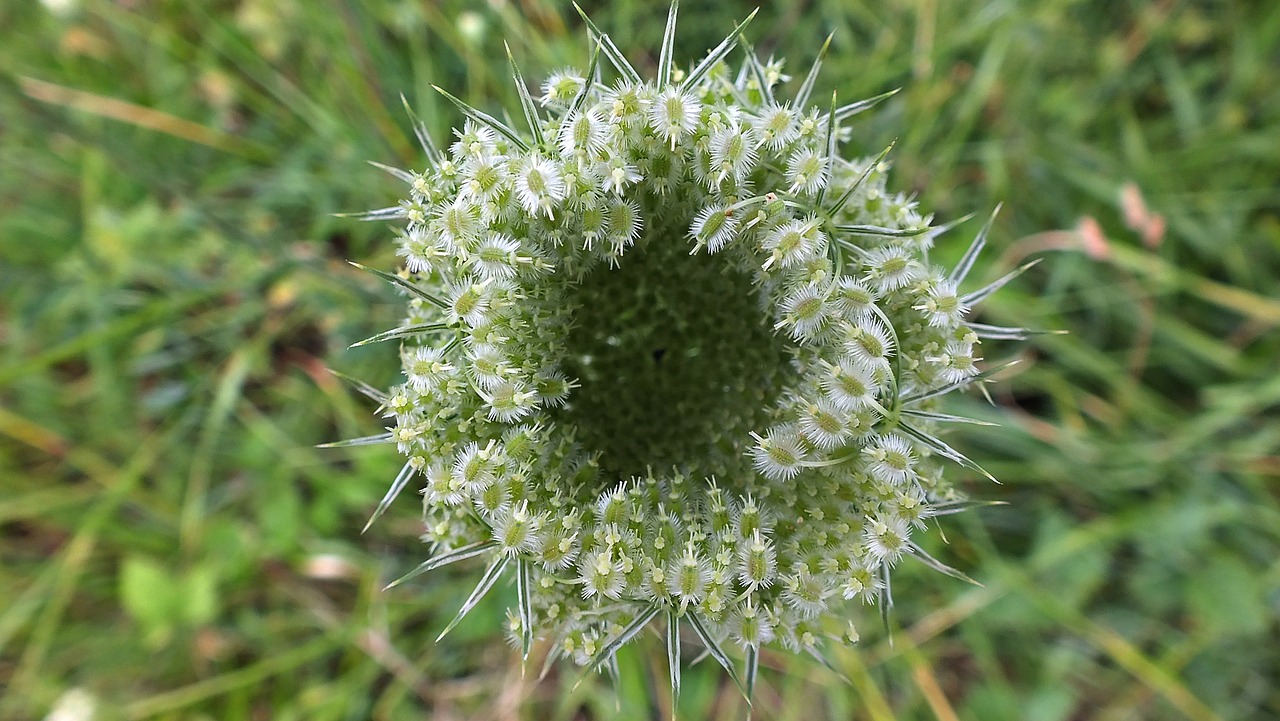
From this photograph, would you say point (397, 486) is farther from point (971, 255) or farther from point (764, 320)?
point (971, 255)

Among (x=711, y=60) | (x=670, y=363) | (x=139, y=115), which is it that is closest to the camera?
(x=711, y=60)

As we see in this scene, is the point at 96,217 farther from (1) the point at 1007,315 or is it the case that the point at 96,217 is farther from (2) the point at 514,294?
(1) the point at 1007,315

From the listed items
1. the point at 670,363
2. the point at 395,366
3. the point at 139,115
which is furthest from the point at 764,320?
the point at 139,115

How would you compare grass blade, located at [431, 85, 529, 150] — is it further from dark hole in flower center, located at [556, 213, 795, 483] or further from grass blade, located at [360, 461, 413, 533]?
grass blade, located at [360, 461, 413, 533]

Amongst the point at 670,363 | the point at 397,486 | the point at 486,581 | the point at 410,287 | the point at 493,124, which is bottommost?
the point at 486,581

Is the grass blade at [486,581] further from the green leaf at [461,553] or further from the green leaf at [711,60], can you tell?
the green leaf at [711,60]

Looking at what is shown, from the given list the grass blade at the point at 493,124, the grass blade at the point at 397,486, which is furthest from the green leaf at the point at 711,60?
the grass blade at the point at 397,486
